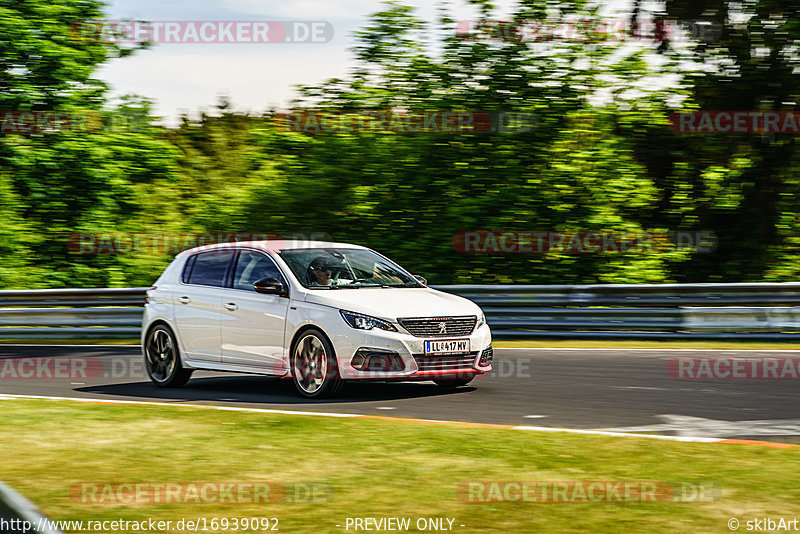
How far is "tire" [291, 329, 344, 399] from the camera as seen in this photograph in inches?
423

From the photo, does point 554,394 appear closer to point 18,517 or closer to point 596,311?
point 596,311

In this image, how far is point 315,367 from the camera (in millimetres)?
10945

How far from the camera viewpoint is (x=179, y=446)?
26.6 feet

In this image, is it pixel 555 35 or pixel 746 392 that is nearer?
A: pixel 746 392

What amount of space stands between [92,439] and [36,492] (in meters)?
2.06

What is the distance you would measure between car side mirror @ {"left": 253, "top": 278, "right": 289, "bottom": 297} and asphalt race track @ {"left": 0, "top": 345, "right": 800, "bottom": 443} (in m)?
1.08

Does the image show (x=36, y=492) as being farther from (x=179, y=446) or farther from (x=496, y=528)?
(x=496, y=528)

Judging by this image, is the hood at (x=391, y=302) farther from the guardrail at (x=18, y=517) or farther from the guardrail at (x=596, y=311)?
the guardrail at (x=18, y=517)

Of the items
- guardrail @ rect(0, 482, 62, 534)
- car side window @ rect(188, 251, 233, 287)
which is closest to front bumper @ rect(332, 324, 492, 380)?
car side window @ rect(188, 251, 233, 287)

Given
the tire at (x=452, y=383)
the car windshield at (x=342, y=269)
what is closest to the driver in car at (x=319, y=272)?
the car windshield at (x=342, y=269)

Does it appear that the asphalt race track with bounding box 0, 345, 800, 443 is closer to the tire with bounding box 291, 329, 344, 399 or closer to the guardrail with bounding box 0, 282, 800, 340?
the tire with bounding box 291, 329, 344, 399

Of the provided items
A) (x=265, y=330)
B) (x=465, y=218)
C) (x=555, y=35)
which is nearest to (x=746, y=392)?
(x=265, y=330)

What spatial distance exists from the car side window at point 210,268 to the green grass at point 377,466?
271cm

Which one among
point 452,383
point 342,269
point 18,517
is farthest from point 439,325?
point 18,517
